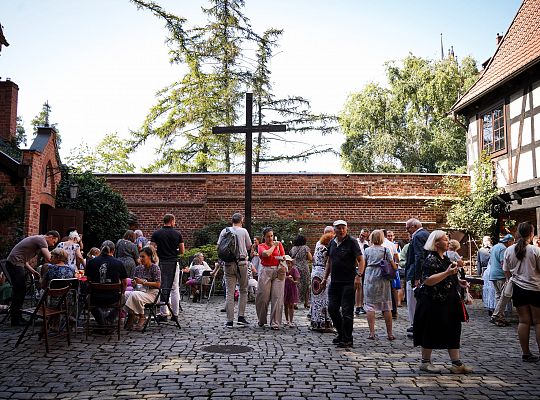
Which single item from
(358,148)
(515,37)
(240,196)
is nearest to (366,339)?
(240,196)

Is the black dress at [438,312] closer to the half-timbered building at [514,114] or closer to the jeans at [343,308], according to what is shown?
the jeans at [343,308]

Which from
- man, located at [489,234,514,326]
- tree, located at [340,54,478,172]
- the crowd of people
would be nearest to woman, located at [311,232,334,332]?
the crowd of people

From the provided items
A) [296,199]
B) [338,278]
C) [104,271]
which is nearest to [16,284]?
[104,271]

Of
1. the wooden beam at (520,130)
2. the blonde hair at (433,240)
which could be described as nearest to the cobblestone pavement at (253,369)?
the blonde hair at (433,240)

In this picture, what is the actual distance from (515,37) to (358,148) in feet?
60.1

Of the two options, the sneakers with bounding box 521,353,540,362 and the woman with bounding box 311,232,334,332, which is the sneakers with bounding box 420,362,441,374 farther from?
the woman with bounding box 311,232,334,332

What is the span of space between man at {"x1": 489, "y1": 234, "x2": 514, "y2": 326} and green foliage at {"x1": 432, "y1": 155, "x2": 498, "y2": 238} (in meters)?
7.45

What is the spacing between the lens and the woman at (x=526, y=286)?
6883 mm

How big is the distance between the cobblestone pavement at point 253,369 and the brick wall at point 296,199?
35.7 feet

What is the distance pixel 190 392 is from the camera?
5.22 metres

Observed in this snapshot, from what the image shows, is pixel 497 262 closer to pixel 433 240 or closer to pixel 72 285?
pixel 433 240

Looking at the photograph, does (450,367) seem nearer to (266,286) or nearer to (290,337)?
(290,337)

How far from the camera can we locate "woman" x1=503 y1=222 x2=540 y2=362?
6883 millimetres

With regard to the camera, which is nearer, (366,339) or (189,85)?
(366,339)
